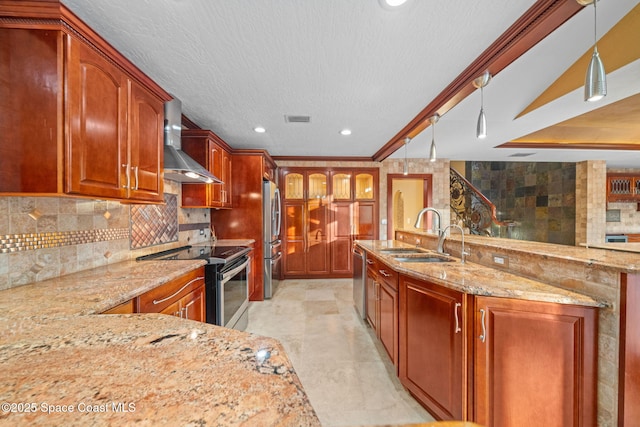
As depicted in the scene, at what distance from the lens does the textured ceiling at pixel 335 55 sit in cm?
135

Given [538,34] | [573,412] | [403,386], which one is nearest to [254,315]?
[403,386]

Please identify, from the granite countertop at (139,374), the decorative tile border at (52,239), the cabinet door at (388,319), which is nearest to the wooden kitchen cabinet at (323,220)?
the cabinet door at (388,319)

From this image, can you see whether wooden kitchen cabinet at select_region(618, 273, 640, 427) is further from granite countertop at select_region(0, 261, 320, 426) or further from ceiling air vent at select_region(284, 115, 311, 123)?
ceiling air vent at select_region(284, 115, 311, 123)

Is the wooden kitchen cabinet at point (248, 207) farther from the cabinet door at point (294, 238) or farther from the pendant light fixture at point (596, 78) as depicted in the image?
the pendant light fixture at point (596, 78)

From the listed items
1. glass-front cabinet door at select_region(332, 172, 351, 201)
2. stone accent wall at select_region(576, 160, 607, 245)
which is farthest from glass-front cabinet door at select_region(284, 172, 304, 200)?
stone accent wall at select_region(576, 160, 607, 245)

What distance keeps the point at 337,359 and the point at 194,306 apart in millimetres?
1309

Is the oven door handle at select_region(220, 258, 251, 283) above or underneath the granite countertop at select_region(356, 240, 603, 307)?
underneath

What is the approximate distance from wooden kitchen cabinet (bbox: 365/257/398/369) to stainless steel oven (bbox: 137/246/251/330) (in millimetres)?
1389

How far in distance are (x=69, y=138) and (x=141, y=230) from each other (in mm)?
1260

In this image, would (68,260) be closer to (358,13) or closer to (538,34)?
(358,13)

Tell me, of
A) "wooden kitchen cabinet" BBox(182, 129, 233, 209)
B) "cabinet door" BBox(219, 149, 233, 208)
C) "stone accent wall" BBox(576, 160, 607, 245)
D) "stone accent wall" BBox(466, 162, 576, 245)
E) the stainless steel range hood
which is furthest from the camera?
"stone accent wall" BBox(466, 162, 576, 245)

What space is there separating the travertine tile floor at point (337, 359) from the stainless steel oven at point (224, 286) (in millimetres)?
407

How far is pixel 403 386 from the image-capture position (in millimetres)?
1848

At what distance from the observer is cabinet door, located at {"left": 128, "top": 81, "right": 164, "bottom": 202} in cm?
168
